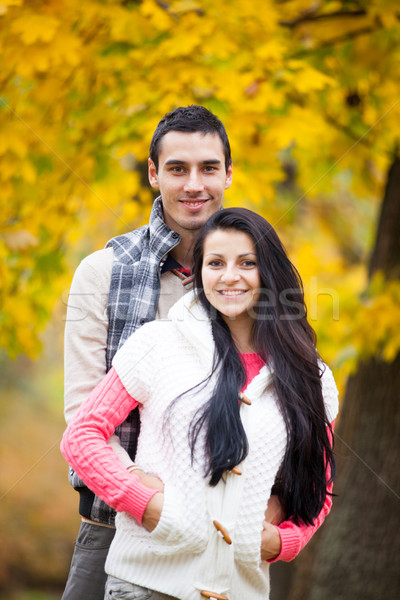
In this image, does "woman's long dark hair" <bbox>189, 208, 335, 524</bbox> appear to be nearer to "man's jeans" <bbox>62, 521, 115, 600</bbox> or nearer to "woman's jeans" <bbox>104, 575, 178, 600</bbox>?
"woman's jeans" <bbox>104, 575, 178, 600</bbox>

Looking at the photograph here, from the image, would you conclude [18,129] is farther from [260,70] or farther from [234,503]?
[234,503]

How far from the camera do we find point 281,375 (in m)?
1.97

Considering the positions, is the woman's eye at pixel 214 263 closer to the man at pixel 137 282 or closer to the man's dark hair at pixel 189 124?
the man at pixel 137 282

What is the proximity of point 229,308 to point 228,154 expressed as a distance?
676 millimetres

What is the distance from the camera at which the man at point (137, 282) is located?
2117 mm

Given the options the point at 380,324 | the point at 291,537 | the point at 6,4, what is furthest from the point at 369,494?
the point at 6,4

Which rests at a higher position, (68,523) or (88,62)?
(88,62)

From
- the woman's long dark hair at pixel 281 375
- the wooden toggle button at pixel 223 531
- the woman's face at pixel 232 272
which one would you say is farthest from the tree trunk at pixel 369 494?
the wooden toggle button at pixel 223 531

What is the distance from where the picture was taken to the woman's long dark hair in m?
1.87

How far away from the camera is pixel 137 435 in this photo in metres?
2.10

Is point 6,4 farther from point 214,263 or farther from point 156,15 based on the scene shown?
point 214,263

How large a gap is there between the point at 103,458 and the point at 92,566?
581 millimetres

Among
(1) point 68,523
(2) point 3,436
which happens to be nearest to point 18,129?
(1) point 68,523

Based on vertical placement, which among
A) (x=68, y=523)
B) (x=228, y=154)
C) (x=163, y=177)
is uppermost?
(x=228, y=154)
